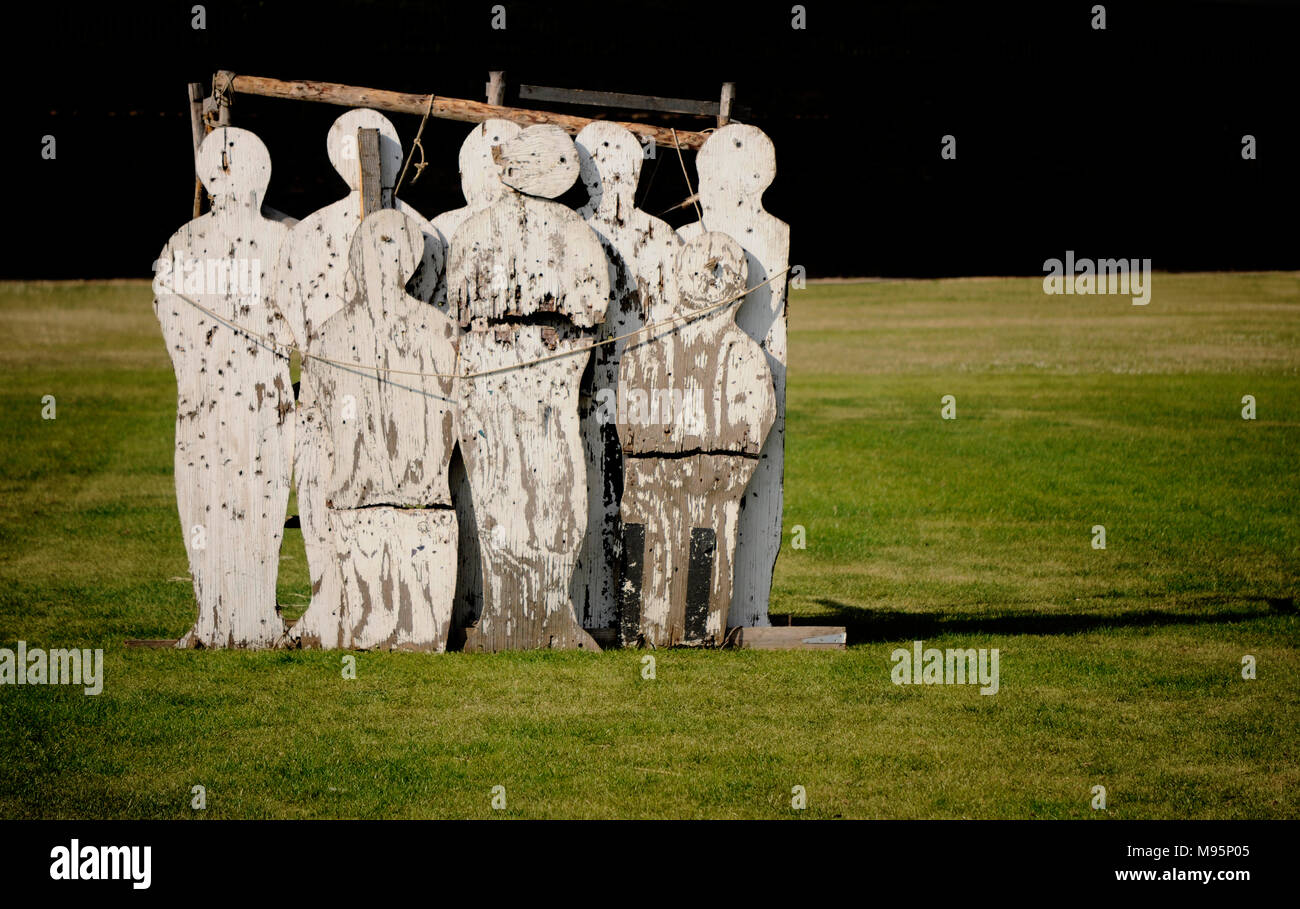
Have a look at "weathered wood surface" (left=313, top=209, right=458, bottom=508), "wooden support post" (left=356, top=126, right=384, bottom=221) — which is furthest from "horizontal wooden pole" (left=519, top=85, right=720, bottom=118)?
"weathered wood surface" (left=313, top=209, right=458, bottom=508)

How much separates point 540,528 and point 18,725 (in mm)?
2358

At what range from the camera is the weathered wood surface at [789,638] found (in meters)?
6.58

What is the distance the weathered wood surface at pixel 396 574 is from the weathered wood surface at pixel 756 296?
4.71 ft

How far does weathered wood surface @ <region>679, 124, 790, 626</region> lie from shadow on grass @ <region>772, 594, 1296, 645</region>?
0.37m

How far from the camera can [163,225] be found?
2480 cm

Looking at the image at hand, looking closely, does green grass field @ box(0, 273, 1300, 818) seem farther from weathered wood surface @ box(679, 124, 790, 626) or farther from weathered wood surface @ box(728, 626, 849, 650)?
weathered wood surface @ box(679, 124, 790, 626)

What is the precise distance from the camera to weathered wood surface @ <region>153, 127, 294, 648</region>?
21.0 ft

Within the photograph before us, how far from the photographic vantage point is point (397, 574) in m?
6.32

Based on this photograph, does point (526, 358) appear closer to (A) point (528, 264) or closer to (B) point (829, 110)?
(A) point (528, 264)

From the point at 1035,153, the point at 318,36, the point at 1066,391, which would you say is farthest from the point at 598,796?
the point at 1035,153

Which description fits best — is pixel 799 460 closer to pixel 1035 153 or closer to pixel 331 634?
pixel 331 634

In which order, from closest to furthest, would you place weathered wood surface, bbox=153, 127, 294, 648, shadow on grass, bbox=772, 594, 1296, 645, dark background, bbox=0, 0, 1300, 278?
weathered wood surface, bbox=153, 127, 294, 648 → shadow on grass, bbox=772, 594, 1296, 645 → dark background, bbox=0, 0, 1300, 278

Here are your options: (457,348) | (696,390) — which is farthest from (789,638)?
(457,348)

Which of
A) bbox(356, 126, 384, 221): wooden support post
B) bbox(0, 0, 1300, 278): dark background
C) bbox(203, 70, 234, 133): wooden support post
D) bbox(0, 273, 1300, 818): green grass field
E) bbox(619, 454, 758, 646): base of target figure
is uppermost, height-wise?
bbox(0, 0, 1300, 278): dark background
